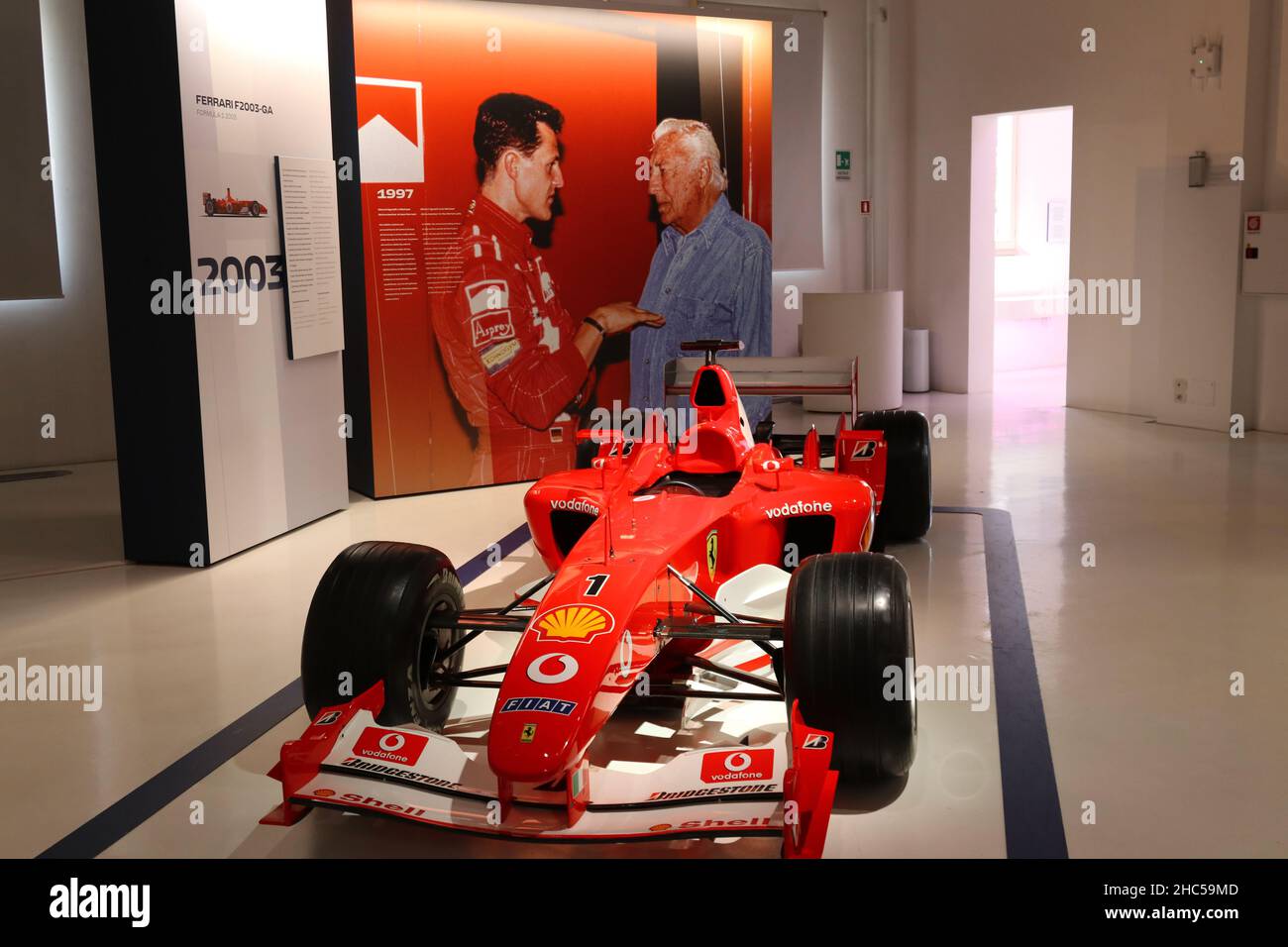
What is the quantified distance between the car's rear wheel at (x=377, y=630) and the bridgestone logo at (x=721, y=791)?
1.01m

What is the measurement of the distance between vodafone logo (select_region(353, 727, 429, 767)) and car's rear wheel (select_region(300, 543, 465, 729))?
0.43 m

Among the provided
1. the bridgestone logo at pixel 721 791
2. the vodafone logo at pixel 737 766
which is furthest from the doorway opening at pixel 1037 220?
the bridgestone logo at pixel 721 791

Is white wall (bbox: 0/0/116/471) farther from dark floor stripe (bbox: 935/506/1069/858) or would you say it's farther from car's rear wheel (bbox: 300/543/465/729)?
dark floor stripe (bbox: 935/506/1069/858)

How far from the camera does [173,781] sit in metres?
3.69

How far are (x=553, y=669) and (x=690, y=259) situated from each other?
227 inches

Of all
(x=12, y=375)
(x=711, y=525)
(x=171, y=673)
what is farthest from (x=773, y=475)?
(x=12, y=375)

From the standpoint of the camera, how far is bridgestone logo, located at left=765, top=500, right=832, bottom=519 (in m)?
4.45

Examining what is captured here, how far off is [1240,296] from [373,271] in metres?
5.96

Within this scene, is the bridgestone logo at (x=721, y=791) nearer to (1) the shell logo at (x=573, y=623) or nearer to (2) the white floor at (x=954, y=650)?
(2) the white floor at (x=954, y=650)

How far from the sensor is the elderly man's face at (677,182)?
27.4 feet

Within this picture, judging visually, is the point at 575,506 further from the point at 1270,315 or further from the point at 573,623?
the point at 1270,315

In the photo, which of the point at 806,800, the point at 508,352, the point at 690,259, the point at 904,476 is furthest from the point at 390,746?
the point at 690,259

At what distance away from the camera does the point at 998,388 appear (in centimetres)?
1173

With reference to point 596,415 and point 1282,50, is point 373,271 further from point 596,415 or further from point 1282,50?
point 1282,50
